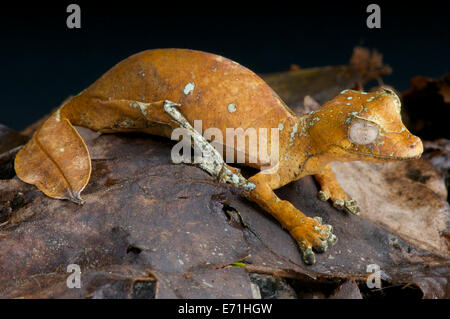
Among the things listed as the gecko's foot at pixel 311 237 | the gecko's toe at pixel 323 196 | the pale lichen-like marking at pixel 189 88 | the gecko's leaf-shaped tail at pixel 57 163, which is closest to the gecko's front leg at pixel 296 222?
the gecko's foot at pixel 311 237

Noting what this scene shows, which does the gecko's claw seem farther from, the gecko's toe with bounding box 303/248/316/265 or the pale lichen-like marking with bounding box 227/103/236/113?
the pale lichen-like marking with bounding box 227/103/236/113

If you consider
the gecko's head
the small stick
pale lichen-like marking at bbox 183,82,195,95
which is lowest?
the small stick

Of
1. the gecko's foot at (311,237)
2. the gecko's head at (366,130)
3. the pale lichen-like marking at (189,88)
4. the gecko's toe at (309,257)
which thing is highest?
the pale lichen-like marking at (189,88)

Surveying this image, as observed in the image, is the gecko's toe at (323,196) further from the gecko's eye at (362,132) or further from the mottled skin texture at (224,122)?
the gecko's eye at (362,132)

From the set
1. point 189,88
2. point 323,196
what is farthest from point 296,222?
point 189,88

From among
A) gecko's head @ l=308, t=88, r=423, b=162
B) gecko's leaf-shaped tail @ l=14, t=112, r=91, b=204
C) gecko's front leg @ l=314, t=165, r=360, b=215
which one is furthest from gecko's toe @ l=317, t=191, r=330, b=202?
gecko's leaf-shaped tail @ l=14, t=112, r=91, b=204
